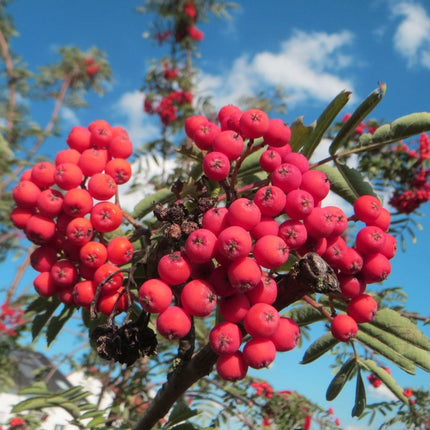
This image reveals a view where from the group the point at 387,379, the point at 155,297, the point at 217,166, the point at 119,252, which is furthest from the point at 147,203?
the point at 387,379

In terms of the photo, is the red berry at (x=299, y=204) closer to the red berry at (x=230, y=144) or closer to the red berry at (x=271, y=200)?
the red berry at (x=271, y=200)

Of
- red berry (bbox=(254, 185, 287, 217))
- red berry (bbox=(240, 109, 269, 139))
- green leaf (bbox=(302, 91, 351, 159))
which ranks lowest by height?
red berry (bbox=(254, 185, 287, 217))

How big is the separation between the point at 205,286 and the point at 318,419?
9.21 ft

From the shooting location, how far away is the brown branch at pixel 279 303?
3.07 feet

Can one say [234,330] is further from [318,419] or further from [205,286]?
[318,419]

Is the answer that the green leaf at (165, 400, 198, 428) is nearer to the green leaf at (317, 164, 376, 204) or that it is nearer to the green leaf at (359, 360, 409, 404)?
the green leaf at (359, 360, 409, 404)

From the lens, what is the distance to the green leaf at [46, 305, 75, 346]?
65.3 inches

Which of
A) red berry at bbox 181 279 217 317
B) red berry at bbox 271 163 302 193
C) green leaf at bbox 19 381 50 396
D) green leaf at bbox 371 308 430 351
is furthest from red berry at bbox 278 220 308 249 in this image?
green leaf at bbox 19 381 50 396

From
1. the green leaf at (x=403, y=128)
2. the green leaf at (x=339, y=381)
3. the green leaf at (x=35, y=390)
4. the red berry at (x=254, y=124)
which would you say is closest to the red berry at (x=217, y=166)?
the red berry at (x=254, y=124)

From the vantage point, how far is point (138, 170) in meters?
5.54

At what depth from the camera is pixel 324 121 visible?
4.31 feet

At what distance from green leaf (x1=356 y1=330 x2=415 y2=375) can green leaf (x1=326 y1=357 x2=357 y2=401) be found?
0.26 meters

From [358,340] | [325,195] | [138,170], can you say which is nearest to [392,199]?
[138,170]

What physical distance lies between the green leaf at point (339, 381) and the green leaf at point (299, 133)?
86cm
